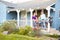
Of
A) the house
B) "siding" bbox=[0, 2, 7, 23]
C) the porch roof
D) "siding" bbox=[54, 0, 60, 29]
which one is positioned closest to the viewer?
"siding" bbox=[54, 0, 60, 29]

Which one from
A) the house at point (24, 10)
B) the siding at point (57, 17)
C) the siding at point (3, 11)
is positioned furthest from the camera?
the siding at point (3, 11)

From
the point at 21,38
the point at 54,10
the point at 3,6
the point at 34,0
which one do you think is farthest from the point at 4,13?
the point at 21,38

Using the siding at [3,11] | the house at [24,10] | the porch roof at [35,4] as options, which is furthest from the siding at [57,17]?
the siding at [3,11]

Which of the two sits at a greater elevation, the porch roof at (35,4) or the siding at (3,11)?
the porch roof at (35,4)

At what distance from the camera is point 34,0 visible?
27797mm

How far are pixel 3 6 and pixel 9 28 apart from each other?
8466 millimetres

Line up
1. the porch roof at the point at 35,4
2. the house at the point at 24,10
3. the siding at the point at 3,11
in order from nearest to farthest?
the house at the point at 24,10 < the porch roof at the point at 35,4 < the siding at the point at 3,11

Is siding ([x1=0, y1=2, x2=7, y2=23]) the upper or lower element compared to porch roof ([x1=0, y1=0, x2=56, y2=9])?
lower

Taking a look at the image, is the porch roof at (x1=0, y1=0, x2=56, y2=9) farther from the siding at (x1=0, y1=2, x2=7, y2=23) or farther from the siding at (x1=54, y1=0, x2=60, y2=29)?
the siding at (x1=0, y1=2, x2=7, y2=23)

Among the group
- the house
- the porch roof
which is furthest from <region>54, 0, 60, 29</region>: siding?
the porch roof

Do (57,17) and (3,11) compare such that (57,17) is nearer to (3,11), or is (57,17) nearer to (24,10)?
(24,10)

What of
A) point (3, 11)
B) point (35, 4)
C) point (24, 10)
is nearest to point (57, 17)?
point (35, 4)

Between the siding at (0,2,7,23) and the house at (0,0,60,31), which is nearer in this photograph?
the house at (0,0,60,31)

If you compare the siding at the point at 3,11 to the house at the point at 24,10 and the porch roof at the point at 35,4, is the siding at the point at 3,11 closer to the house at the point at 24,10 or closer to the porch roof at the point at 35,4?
the house at the point at 24,10
